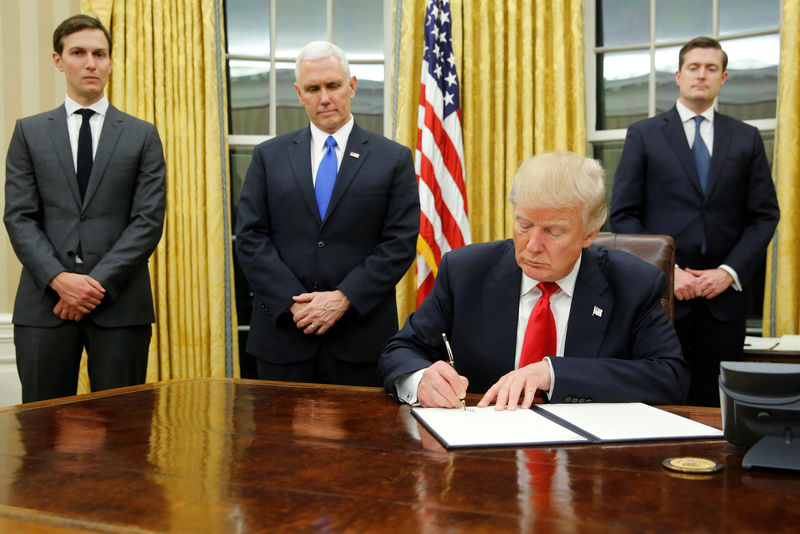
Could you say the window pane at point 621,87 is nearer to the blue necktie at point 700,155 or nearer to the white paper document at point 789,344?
the blue necktie at point 700,155

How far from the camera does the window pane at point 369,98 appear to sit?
16.8 feet

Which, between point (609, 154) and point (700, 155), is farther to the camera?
point (609, 154)

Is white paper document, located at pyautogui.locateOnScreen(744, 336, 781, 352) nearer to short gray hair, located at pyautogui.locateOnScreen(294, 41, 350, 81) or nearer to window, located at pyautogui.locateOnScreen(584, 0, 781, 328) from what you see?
window, located at pyautogui.locateOnScreen(584, 0, 781, 328)

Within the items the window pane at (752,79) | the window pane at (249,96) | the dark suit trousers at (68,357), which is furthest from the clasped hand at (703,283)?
the window pane at (249,96)

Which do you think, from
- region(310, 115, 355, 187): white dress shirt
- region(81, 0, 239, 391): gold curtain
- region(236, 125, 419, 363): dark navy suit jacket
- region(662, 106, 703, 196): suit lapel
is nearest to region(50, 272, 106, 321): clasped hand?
region(236, 125, 419, 363): dark navy suit jacket

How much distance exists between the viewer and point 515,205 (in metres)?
1.95

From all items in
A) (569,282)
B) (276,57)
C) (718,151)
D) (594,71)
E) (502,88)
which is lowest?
(569,282)

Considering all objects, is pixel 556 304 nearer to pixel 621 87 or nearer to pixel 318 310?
pixel 318 310

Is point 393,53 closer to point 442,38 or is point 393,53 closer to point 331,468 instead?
point 442,38

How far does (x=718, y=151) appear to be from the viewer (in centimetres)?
339

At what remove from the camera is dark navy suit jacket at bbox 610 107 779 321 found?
3.31 metres

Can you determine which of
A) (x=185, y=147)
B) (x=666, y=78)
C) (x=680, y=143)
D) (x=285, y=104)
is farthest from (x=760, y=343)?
(x=185, y=147)

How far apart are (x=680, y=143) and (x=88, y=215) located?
2.43 metres

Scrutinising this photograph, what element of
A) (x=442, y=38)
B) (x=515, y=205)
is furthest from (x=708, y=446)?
(x=442, y=38)
